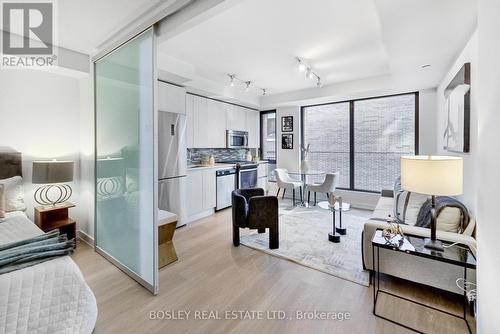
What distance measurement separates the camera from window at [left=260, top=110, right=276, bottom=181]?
6406 millimetres

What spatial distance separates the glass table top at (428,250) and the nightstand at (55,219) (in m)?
3.51

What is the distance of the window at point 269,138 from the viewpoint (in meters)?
6.41

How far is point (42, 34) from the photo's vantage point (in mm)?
2553

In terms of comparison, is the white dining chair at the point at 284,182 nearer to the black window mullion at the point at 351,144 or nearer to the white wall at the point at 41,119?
the black window mullion at the point at 351,144

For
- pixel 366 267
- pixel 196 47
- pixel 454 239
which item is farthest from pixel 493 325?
pixel 196 47

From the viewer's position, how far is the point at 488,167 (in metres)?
1.01

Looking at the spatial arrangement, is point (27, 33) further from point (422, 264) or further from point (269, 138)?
point (269, 138)

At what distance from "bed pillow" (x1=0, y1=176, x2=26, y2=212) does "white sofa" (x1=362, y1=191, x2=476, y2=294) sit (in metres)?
3.74

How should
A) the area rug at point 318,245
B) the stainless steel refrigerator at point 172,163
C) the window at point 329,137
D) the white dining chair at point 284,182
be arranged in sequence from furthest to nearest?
the window at point 329,137
the white dining chair at point 284,182
the stainless steel refrigerator at point 172,163
the area rug at point 318,245

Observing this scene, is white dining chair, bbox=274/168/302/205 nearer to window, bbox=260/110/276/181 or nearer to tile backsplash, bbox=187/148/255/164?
window, bbox=260/110/276/181

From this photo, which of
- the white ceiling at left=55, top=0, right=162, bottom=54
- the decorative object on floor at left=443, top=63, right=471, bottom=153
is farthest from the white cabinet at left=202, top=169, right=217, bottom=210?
the decorative object on floor at left=443, top=63, right=471, bottom=153

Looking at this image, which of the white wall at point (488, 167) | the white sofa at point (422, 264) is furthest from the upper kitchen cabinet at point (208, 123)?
the white wall at point (488, 167)

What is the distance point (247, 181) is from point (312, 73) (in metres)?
2.63

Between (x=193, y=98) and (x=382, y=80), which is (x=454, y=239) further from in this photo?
(x=193, y=98)
